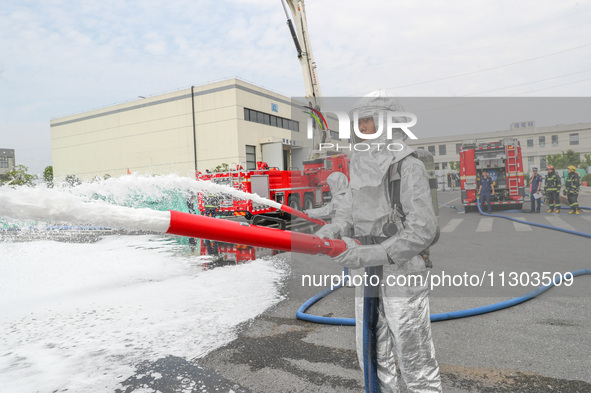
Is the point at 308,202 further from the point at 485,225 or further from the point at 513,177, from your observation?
the point at 513,177

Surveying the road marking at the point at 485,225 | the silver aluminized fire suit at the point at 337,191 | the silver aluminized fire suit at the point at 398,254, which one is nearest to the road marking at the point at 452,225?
the road marking at the point at 485,225

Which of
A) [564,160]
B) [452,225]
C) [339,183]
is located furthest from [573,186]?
[564,160]

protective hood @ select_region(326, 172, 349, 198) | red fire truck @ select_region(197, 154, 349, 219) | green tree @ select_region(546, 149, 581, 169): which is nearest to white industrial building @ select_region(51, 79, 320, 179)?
red fire truck @ select_region(197, 154, 349, 219)

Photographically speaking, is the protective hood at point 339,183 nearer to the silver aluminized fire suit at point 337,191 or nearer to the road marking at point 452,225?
the silver aluminized fire suit at point 337,191

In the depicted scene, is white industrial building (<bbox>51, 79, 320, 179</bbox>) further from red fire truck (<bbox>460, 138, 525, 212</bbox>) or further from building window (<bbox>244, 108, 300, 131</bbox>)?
red fire truck (<bbox>460, 138, 525, 212</bbox>)

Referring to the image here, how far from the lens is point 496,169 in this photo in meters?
15.9

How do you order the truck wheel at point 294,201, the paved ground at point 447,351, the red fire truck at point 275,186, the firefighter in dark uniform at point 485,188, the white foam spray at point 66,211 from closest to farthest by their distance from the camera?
the white foam spray at point 66,211
the paved ground at point 447,351
the red fire truck at point 275,186
the truck wheel at point 294,201
the firefighter in dark uniform at point 485,188

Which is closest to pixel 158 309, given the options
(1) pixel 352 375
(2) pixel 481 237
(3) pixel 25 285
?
(1) pixel 352 375

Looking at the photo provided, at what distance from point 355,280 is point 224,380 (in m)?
1.42

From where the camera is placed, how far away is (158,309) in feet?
14.5

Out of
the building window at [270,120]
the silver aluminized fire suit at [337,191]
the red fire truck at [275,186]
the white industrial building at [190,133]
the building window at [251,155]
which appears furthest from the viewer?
the building window at [270,120]

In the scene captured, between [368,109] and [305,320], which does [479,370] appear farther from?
[368,109]

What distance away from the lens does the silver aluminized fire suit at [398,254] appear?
67.2 inches

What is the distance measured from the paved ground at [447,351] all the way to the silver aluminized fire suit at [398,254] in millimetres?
865
